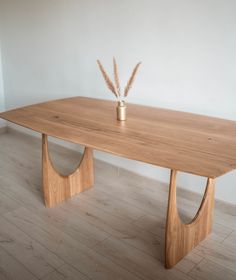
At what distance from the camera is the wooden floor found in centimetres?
195

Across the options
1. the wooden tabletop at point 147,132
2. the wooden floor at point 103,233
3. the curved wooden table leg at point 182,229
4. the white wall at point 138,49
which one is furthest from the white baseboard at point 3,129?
the curved wooden table leg at point 182,229

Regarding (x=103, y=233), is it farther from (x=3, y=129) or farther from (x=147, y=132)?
(x=3, y=129)

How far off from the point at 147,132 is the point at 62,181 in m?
0.95

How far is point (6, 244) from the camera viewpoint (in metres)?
2.16

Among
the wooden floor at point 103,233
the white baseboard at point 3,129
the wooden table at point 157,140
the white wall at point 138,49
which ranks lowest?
the wooden floor at point 103,233

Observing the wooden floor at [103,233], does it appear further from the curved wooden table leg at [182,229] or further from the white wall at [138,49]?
the white wall at [138,49]

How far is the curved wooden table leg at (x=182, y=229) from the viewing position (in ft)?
6.14

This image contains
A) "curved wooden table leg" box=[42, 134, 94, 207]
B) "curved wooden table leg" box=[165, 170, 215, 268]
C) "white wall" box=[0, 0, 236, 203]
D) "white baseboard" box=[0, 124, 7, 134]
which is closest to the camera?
"curved wooden table leg" box=[165, 170, 215, 268]

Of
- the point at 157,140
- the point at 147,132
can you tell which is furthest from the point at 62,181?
the point at 157,140

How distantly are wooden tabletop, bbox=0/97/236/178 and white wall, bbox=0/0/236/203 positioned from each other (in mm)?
285

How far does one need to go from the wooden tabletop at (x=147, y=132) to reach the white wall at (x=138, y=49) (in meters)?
0.28

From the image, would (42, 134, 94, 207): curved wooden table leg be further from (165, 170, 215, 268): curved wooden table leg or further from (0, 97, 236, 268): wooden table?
(165, 170, 215, 268): curved wooden table leg

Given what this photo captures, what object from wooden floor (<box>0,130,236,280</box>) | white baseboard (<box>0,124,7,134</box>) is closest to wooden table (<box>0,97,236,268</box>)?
wooden floor (<box>0,130,236,280</box>)

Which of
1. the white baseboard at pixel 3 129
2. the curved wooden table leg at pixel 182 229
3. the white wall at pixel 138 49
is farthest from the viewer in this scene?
the white baseboard at pixel 3 129
